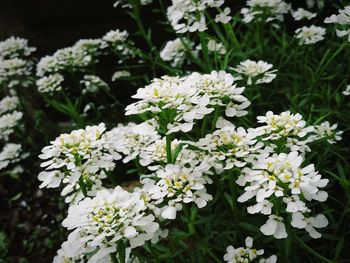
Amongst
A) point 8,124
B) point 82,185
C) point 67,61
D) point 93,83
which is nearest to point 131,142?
point 82,185

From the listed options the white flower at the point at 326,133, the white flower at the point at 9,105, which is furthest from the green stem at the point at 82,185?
the white flower at the point at 9,105

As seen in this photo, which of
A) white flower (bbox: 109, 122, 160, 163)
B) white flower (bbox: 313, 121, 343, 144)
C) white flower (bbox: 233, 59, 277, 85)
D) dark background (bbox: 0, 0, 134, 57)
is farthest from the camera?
dark background (bbox: 0, 0, 134, 57)

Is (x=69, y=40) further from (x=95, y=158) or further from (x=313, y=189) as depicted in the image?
(x=313, y=189)

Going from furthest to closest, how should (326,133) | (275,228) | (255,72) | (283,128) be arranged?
(255,72)
(326,133)
(283,128)
(275,228)

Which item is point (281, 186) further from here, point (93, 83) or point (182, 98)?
point (93, 83)

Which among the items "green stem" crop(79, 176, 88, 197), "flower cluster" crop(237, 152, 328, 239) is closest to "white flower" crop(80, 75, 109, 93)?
"green stem" crop(79, 176, 88, 197)

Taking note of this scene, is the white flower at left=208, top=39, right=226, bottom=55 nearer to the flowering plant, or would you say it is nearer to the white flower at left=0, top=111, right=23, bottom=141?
the flowering plant

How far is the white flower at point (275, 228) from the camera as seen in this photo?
1525 mm

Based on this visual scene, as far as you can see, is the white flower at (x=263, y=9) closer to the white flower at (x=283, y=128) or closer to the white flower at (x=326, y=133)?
the white flower at (x=326, y=133)

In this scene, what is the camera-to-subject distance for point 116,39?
10.6 feet

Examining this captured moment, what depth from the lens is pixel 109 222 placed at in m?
1.44

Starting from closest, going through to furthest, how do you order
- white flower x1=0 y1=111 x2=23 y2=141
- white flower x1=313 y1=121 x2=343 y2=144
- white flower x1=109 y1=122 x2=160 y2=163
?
white flower x1=109 y1=122 x2=160 y2=163 < white flower x1=313 y1=121 x2=343 y2=144 < white flower x1=0 y1=111 x2=23 y2=141

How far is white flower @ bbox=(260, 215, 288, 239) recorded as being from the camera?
1525mm

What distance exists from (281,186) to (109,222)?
61cm
